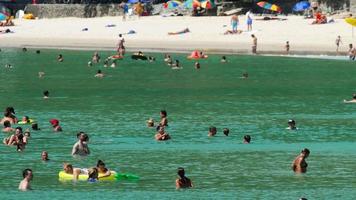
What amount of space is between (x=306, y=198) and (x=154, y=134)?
16446 millimetres

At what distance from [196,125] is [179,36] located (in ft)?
166

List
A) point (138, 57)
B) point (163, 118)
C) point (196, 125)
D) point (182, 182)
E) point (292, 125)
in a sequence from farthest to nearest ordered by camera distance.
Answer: point (138, 57) → point (196, 125) → point (292, 125) → point (163, 118) → point (182, 182)

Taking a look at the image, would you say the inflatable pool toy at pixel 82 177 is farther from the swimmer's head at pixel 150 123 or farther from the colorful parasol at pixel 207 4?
the colorful parasol at pixel 207 4

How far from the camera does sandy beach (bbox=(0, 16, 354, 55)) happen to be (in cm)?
10200

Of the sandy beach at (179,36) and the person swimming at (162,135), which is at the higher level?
the sandy beach at (179,36)

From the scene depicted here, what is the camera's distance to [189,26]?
370ft

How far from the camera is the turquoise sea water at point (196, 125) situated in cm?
4328

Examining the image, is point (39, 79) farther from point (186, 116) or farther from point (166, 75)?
point (186, 116)

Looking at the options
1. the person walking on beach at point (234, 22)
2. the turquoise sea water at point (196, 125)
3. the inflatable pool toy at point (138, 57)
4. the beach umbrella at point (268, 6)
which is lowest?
the turquoise sea water at point (196, 125)

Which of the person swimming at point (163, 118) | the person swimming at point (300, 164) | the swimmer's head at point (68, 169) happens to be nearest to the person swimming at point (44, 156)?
the swimmer's head at point (68, 169)

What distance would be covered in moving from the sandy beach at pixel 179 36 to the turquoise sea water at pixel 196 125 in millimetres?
5035

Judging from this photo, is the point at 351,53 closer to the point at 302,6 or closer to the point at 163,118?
the point at 302,6

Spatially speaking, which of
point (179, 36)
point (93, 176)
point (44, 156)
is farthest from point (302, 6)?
point (93, 176)

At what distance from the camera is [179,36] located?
110125 millimetres
